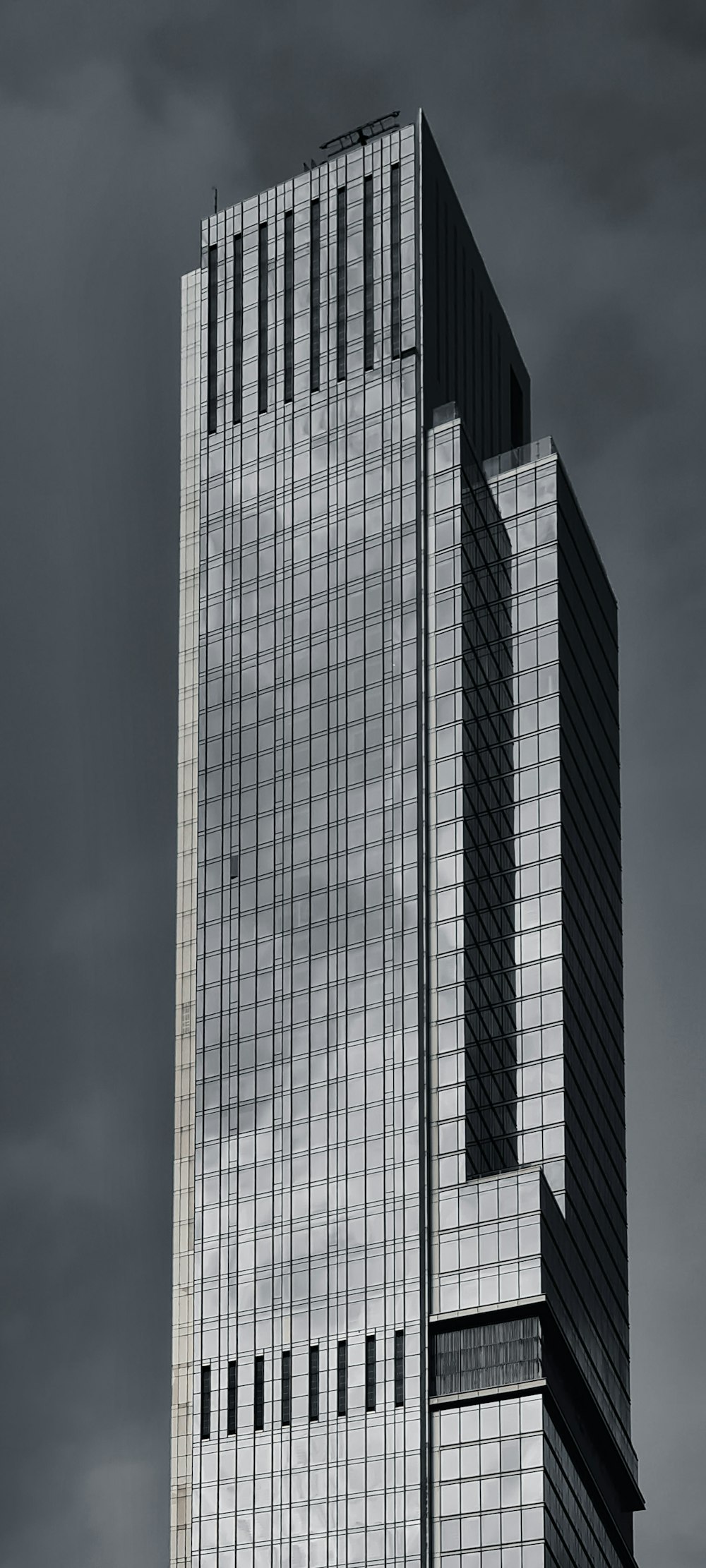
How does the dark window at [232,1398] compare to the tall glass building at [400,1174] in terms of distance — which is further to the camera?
the dark window at [232,1398]

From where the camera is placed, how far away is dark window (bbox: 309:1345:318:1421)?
178 meters

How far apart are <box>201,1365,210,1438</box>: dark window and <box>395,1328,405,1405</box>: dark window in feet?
48.6

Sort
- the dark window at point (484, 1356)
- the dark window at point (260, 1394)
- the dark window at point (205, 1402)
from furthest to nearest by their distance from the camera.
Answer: the dark window at point (205, 1402) → the dark window at point (260, 1394) → the dark window at point (484, 1356)

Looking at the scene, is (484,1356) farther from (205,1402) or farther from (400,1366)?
(205,1402)

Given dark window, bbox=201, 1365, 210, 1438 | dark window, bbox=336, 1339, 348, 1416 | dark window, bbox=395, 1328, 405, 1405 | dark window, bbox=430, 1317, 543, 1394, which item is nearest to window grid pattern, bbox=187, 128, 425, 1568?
dark window, bbox=336, 1339, 348, 1416

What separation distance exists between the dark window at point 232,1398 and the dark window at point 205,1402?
158 centimetres

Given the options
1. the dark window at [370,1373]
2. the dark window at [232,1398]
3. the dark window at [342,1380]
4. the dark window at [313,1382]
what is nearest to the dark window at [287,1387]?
the dark window at [313,1382]

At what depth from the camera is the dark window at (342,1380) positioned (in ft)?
580

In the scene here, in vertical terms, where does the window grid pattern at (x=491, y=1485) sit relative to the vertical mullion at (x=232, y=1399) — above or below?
below

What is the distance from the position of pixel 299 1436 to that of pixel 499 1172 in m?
22.4

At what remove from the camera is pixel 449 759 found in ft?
635

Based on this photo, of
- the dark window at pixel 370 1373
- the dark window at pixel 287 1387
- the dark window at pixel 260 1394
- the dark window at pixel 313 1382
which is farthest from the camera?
the dark window at pixel 260 1394

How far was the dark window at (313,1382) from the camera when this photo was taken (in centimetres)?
17775

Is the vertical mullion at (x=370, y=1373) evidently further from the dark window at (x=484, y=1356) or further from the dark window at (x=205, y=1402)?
the dark window at (x=205, y=1402)
